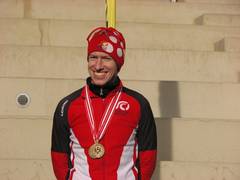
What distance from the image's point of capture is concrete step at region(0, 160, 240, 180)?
530cm

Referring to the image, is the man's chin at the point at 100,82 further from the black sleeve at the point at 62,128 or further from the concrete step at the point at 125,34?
the concrete step at the point at 125,34

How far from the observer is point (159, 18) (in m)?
8.15

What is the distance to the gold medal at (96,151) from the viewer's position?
3176 mm

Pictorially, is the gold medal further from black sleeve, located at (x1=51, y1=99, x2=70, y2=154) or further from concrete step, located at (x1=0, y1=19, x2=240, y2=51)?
concrete step, located at (x1=0, y1=19, x2=240, y2=51)

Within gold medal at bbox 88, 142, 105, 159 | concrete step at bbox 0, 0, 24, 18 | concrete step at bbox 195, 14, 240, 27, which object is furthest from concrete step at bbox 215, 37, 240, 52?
gold medal at bbox 88, 142, 105, 159

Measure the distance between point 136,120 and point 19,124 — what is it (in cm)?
250

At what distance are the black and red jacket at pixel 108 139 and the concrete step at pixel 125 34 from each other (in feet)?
13.1

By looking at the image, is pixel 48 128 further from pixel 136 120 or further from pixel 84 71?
pixel 136 120

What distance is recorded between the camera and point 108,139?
322 cm

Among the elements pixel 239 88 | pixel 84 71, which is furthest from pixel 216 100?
pixel 84 71

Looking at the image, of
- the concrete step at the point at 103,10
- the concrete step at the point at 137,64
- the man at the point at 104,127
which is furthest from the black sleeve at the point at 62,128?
the concrete step at the point at 103,10

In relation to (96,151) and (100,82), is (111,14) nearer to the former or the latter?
(100,82)

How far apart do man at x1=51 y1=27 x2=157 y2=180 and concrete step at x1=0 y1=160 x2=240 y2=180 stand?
1.94m

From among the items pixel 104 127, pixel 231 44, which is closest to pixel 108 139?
pixel 104 127
